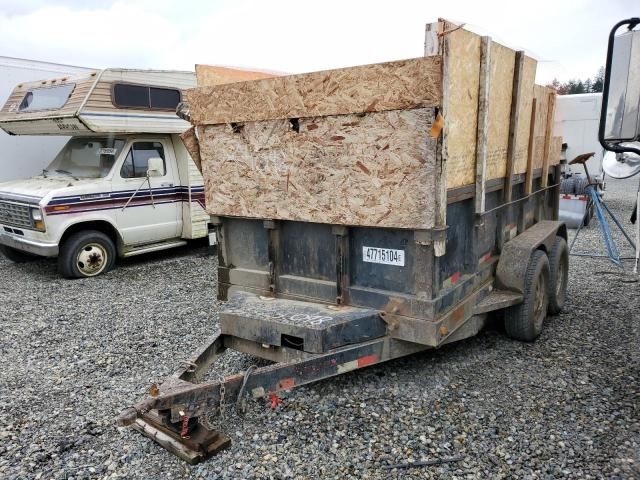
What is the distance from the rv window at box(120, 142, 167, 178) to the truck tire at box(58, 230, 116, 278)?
43.0 inches

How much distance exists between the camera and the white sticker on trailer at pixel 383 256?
3.46 metres

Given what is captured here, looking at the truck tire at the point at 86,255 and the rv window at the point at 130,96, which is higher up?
the rv window at the point at 130,96

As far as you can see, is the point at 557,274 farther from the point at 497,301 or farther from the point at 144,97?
the point at 144,97

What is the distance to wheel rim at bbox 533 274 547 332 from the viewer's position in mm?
4668

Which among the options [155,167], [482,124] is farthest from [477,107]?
[155,167]

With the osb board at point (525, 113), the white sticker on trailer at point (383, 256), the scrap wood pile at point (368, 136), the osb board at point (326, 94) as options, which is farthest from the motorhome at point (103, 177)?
the osb board at point (525, 113)

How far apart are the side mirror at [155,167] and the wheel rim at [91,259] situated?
1.43m

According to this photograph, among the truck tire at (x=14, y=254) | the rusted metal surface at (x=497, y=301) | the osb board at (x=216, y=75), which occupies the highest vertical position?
the osb board at (x=216, y=75)

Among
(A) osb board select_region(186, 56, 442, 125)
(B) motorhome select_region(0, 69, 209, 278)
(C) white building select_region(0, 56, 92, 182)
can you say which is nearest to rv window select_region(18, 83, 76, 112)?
(B) motorhome select_region(0, 69, 209, 278)

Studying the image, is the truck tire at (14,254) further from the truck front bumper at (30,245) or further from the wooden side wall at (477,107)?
the wooden side wall at (477,107)

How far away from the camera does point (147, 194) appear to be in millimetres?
8219

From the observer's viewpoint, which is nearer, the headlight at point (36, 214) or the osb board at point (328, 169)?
the osb board at point (328, 169)

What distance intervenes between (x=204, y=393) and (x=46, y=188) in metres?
5.94

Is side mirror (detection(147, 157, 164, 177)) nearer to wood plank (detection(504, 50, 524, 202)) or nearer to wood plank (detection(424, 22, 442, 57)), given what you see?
wood plank (detection(504, 50, 524, 202))
